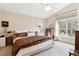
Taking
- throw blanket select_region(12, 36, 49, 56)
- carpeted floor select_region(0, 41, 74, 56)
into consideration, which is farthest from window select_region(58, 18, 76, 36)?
throw blanket select_region(12, 36, 49, 56)

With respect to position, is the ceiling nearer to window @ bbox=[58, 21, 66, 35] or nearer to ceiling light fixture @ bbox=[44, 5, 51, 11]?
ceiling light fixture @ bbox=[44, 5, 51, 11]

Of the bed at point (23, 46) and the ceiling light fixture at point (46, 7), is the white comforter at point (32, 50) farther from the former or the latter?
the ceiling light fixture at point (46, 7)

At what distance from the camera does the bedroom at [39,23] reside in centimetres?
174

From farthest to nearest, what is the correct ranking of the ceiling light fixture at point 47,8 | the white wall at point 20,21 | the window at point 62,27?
1. the window at point 62,27
2. the ceiling light fixture at point 47,8
3. the white wall at point 20,21

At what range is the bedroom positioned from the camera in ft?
5.69

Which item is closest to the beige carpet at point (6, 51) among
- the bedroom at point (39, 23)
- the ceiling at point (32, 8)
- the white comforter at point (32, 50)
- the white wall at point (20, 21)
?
the bedroom at point (39, 23)

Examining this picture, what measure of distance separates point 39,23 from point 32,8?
0.35 metres

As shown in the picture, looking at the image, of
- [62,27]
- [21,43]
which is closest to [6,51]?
[21,43]

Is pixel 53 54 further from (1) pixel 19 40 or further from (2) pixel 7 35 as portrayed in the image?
(2) pixel 7 35

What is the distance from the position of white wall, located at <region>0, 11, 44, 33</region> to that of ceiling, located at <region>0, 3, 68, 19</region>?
81 mm

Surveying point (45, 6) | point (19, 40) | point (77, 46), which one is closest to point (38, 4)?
point (45, 6)

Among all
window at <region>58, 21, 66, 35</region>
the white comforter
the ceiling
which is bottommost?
the white comforter

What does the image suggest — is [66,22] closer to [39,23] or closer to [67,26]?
[67,26]

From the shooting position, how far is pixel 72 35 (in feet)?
5.93
